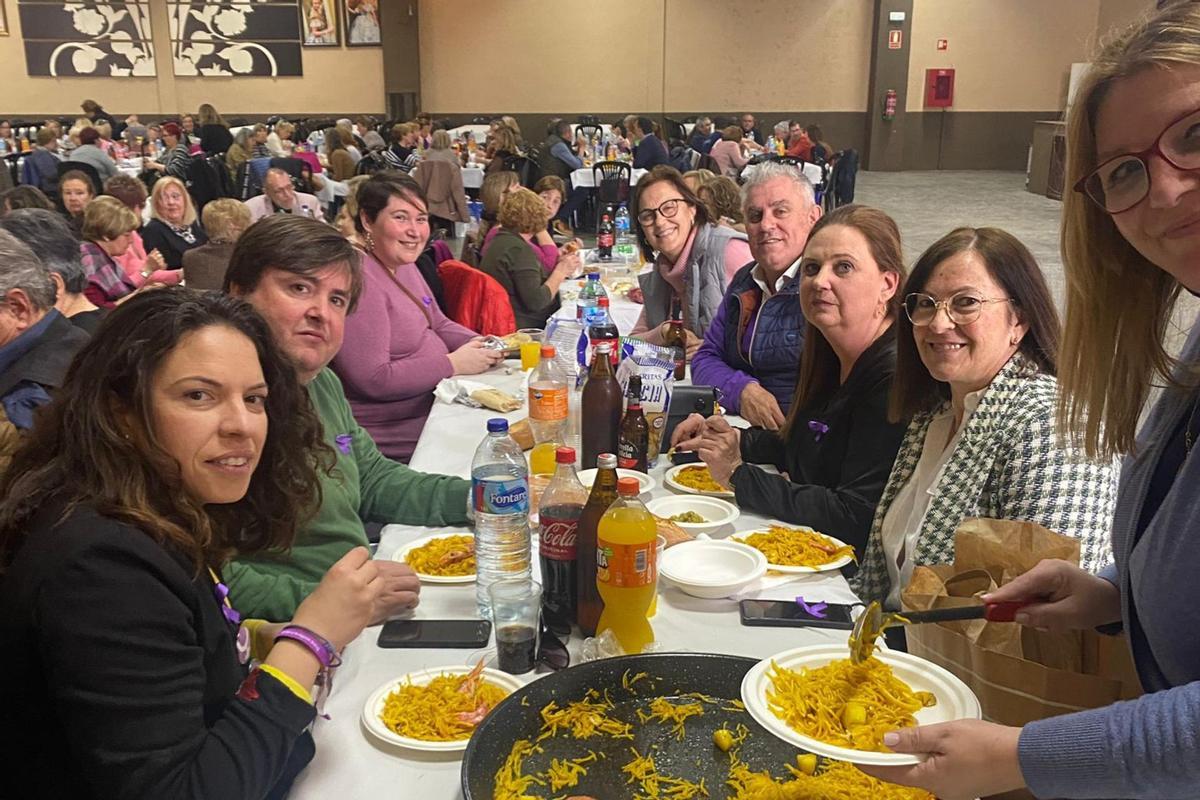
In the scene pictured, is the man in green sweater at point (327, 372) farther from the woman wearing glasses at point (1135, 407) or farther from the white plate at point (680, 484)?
the woman wearing glasses at point (1135, 407)

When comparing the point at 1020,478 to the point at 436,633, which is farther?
the point at 1020,478

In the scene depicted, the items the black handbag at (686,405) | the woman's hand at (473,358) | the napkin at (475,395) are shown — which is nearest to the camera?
the black handbag at (686,405)

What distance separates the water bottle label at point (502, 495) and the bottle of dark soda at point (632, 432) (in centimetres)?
65

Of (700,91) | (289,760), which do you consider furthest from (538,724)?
(700,91)

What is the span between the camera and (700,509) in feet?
7.00

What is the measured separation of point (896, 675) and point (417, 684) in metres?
0.69

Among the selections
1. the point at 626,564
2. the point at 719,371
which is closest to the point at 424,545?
the point at 626,564

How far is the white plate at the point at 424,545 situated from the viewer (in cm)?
175

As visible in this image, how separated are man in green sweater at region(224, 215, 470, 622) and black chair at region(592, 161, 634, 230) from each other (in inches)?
311

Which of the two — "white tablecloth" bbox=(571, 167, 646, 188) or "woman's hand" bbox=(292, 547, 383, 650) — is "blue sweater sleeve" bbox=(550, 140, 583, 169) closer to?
"white tablecloth" bbox=(571, 167, 646, 188)

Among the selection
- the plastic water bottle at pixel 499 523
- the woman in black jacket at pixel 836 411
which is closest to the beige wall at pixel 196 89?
the woman in black jacket at pixel 836 411

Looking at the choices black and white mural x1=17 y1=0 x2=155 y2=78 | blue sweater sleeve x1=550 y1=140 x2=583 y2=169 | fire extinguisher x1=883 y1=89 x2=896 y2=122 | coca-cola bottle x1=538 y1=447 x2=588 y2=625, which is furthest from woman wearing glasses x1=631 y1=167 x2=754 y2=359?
black and white mural x1=17 y1=0 x2=155 y2=78

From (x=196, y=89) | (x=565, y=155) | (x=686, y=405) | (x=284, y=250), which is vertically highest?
(x=196, y=89)

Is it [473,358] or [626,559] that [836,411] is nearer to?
[626,559]
